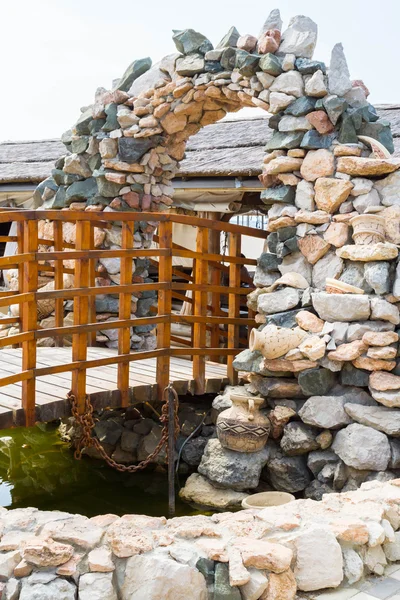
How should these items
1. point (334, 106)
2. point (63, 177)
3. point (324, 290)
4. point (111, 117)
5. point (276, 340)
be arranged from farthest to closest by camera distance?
point (63, 177)
point (111, 117)
point (324, 290)
point (334, 106)
point (276, 340)

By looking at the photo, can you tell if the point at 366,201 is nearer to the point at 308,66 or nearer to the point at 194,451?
the point at 308,66

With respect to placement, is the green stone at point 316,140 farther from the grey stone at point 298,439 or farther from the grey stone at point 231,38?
the grey stone at point 298,439

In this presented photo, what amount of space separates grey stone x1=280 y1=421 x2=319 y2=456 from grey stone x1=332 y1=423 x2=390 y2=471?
0.31 meters

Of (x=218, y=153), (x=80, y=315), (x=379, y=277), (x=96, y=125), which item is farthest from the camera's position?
(x=218, y=153)

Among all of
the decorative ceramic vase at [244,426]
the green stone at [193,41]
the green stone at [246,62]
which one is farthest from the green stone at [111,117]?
the decorative ceramic vase at [244,426]

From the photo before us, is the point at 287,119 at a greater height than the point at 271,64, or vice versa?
the point at 271,64

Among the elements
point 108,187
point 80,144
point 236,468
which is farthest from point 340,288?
point 80,144

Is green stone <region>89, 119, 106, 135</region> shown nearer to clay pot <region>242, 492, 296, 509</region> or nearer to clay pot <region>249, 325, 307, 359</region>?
clay pot <region>249, 325, 307, 359</region>

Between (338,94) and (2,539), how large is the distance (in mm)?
4383

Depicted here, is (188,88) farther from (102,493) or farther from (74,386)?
(102,493)

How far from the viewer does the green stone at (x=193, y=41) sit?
6.85m

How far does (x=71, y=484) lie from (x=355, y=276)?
3167 mm

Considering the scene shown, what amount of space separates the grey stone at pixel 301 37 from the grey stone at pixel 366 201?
4.33 ft

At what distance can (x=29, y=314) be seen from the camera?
532 centimetres
